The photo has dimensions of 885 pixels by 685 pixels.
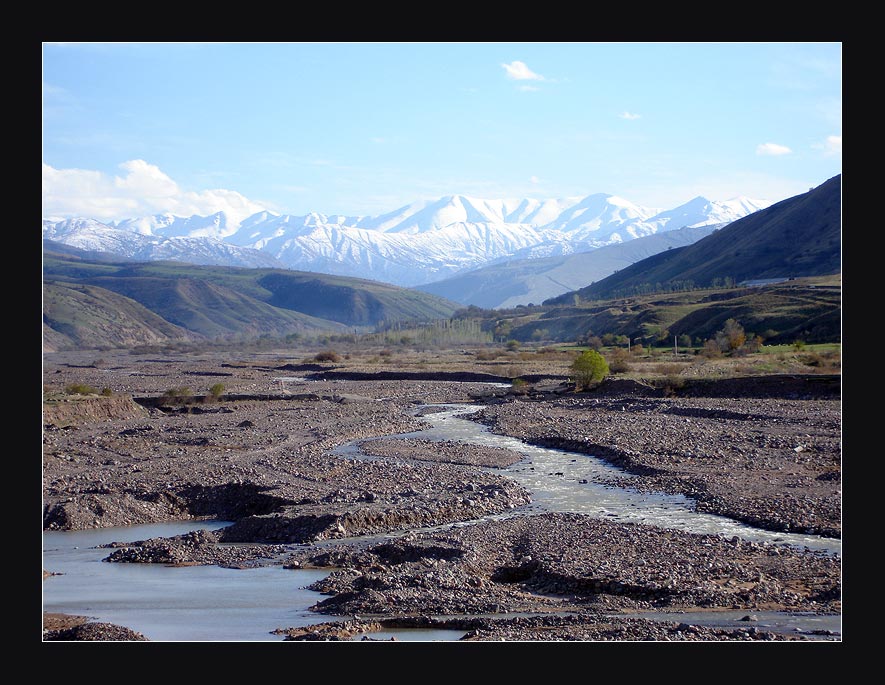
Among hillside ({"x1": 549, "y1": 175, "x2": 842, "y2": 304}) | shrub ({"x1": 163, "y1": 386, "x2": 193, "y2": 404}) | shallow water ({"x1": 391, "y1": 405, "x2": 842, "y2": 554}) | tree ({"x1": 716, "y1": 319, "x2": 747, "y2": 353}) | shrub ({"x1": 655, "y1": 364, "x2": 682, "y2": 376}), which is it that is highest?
hillside ({"x1": 549, "y1": 175, "x2": 842, "y2": 304})

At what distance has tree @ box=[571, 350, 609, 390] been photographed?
61281 mm

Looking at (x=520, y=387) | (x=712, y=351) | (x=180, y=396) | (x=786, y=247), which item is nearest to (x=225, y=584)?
(x=180, y=396)

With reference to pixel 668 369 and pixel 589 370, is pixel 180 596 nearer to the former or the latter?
pixel 589 370

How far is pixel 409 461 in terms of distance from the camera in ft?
110

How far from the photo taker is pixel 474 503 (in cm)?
2492

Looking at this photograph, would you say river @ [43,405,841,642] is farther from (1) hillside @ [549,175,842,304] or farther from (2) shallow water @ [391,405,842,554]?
(1) hillside @ [549,175,842,304]

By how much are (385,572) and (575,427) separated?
84.2ft

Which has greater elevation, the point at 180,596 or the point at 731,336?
the point at 731,336

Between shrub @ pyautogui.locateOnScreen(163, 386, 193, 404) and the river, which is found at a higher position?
shrub @ pyautogui.locateOnScreen(163, 386, 193, 404)

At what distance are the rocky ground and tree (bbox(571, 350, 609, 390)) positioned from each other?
872 cm

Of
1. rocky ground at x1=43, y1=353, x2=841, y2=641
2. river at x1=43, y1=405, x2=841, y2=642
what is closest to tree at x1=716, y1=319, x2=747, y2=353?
rocky ground at x1=43, y1=353, x2=841, y2=641

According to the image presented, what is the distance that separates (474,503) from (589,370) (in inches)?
1477

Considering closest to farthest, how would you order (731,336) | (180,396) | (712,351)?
(180,396) < (712,351) < (731,336)
